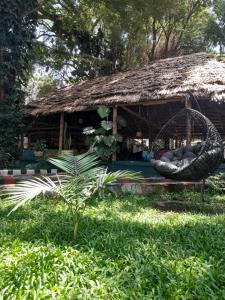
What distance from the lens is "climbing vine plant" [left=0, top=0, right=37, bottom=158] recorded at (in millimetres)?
9586

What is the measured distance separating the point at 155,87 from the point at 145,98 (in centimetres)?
48

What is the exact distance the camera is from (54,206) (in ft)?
17.6

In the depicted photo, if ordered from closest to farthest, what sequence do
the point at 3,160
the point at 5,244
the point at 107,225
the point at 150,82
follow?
1. the point at 5,244
2. the point at 107,225
3. the point at 150,82
4. the point at 3,160

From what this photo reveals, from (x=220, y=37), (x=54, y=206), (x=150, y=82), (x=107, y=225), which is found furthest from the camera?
(x=220, y=37)

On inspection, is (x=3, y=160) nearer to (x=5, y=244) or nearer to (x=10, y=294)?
(x=5, y=244)

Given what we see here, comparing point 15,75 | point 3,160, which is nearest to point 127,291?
point 3,160

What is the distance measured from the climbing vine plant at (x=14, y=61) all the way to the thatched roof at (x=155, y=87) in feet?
2.76

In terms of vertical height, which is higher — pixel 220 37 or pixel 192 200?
pixel 220 37

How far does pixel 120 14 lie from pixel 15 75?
497 cm

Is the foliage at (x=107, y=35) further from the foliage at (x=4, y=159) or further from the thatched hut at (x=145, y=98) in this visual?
the foliage at (x=4, y=159)

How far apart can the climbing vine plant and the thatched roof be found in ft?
2.76

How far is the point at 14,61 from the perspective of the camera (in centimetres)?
989

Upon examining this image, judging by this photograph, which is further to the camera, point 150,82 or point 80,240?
point 150,82

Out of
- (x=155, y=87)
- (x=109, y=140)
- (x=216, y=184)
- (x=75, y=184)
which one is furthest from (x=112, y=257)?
(x=155, y=87)
